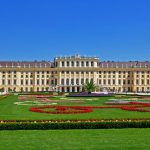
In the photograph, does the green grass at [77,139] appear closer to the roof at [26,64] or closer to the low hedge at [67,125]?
the low hedge at [67,125]

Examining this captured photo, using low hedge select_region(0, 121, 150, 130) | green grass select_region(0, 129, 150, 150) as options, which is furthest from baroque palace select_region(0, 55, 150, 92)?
green grass select_region(0, 129, 150, 150)

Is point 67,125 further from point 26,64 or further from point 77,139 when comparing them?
point 26,64

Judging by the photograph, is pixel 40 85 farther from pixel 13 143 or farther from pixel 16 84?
pixel 13 143

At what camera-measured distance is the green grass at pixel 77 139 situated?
11391 millimetres

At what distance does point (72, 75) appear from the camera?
303 feet

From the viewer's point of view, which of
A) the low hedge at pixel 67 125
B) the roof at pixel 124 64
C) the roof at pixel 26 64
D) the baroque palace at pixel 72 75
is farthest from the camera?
the roof at pixel 124 64

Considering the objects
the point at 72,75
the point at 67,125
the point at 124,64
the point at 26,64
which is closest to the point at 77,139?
the point at 67,125

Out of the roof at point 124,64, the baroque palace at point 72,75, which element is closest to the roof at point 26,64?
the baroque palace at point 72,75

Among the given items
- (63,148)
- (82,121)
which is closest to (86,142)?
(63,148)

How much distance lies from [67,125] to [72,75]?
77.3 m

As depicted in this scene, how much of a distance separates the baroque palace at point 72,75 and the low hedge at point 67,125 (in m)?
75.2

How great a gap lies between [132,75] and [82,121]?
79.4 m

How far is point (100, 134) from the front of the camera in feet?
45.0

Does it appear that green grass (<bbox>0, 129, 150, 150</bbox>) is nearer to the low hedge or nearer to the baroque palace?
the low hedge
